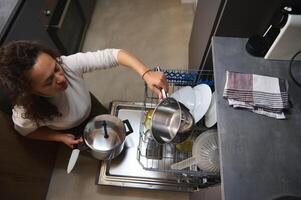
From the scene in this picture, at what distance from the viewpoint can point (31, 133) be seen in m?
1.07

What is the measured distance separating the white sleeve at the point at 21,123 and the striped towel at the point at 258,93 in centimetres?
69

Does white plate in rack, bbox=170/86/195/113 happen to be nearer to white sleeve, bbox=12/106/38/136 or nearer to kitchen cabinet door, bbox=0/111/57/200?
white sleeve, bbox=12/106/38/136

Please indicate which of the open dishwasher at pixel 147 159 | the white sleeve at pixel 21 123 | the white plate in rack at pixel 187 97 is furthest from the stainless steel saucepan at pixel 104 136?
the white plate in rack at pixel 187 97

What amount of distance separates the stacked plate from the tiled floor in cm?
56

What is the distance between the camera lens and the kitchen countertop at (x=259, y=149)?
2.27 ft

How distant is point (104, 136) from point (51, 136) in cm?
A: 23

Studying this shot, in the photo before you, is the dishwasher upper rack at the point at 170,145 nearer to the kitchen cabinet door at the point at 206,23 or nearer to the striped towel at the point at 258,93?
the kitchen cabinet door at the point at 206,23

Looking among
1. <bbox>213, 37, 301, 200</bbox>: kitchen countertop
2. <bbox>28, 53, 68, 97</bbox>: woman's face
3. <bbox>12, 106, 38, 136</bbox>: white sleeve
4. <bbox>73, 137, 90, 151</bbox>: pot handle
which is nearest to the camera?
<bbox>213, 37, 301, 200</bbox>: kitchen countertop

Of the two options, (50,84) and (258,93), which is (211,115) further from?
(50,84)

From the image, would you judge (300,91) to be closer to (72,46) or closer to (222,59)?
(222,59)

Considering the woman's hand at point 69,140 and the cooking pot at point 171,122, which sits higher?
the cooking pot at point 171,122

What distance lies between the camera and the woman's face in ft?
2.63

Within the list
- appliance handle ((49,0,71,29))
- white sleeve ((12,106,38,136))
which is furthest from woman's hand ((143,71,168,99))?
appliance handle ((49,0,71,29))

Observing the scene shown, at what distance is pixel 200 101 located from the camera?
0.98 metres
